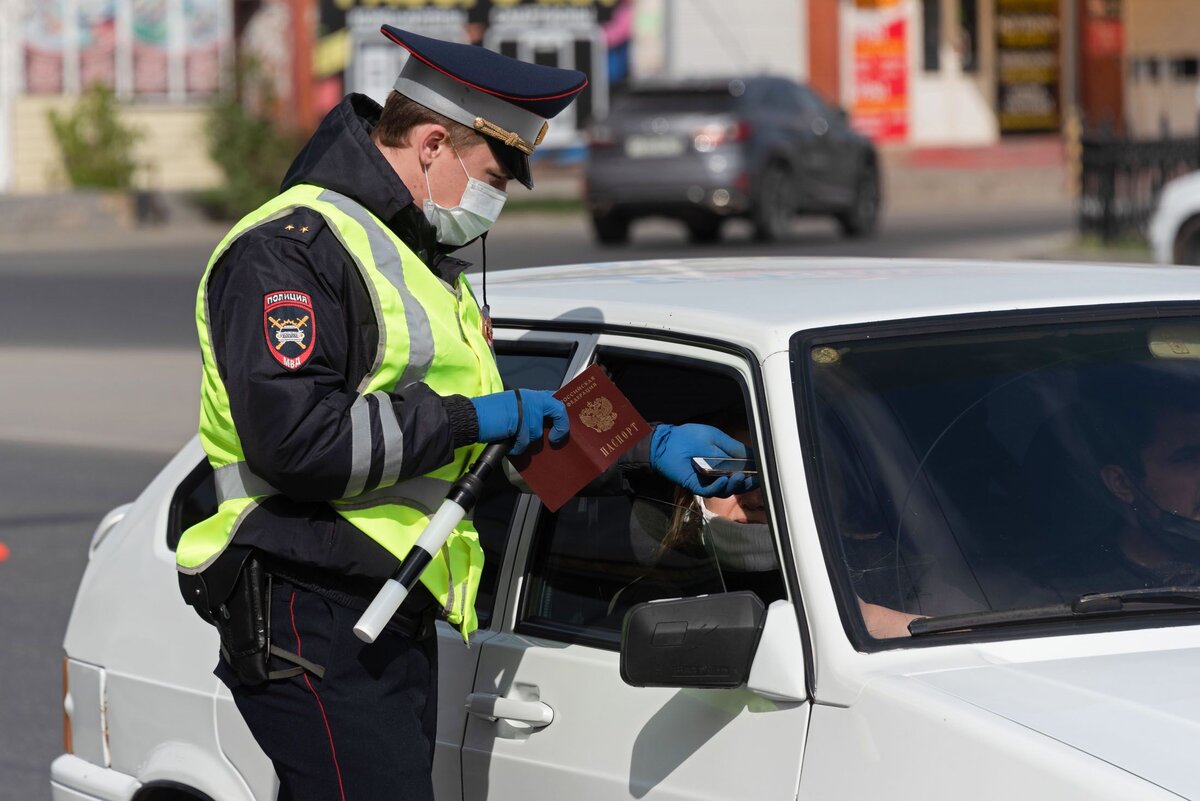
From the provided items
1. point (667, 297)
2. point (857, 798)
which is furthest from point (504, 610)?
point (857, 798)

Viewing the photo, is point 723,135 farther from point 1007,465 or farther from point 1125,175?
point 1007,465

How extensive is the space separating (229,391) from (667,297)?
2.63 ft

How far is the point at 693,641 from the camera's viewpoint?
8.38 feet

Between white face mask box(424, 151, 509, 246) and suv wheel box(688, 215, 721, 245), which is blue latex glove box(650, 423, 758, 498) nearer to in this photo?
white face mask box(424, 151, 509, 246)

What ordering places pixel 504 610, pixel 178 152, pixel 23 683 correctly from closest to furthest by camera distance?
pixel 504 610 → pixel 23 683 → pixel 178 152

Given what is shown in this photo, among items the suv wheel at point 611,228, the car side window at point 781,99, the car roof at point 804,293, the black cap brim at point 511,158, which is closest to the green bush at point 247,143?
the suv wheel at point 611,228

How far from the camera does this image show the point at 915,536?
2709mm

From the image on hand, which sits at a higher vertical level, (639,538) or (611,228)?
(611,228)

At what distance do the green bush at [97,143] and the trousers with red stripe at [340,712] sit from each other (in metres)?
25.8

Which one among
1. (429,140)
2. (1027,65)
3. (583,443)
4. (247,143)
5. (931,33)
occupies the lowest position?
(583,443)

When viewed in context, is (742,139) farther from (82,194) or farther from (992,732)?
(992,732)

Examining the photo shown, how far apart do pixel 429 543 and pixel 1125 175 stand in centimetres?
1762

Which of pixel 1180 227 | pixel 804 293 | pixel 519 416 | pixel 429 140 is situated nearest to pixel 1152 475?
pixel 804 293

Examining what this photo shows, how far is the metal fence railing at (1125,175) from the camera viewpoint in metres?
18.8
